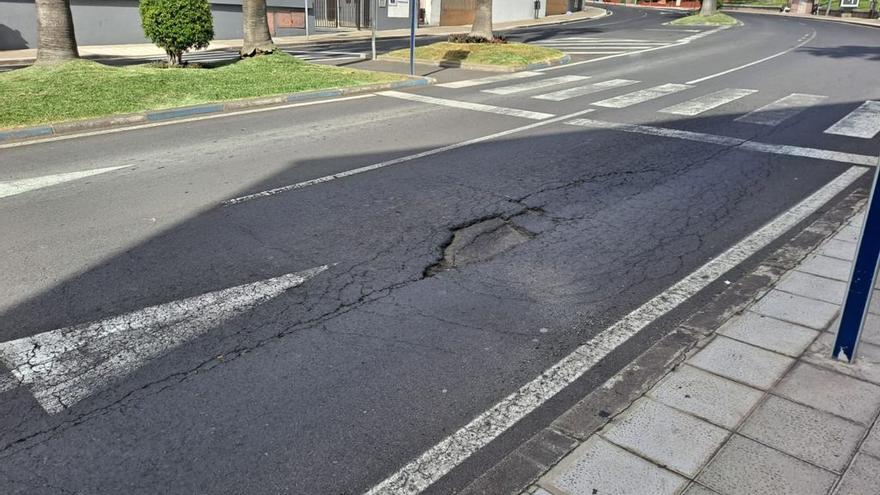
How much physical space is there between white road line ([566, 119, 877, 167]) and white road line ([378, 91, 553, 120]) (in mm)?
819

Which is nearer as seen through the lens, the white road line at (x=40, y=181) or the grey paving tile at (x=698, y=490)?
the grey paving tile at (x=698, y=490)

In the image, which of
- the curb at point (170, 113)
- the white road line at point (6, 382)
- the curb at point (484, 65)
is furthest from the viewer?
the curb at point (484, 65)

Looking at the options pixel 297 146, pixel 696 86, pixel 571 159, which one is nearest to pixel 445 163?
pixel 571 159

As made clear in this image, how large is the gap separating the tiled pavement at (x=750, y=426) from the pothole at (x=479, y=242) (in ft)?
6.81

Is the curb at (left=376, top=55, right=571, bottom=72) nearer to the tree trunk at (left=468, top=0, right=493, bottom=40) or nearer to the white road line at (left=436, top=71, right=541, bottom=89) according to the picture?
the white road line at (left=436, top=71, right=541, bottom=89)

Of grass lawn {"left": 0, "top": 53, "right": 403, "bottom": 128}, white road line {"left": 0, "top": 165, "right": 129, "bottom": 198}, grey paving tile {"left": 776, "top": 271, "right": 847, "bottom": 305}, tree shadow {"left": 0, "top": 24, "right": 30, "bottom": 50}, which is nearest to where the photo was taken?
grey paving tile {"left": 776, "top": 271, "right": 847, "bottom": 305}

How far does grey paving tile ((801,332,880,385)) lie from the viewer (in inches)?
143

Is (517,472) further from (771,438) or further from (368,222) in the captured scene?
(368,222)

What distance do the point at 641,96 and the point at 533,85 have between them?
8.46 feet

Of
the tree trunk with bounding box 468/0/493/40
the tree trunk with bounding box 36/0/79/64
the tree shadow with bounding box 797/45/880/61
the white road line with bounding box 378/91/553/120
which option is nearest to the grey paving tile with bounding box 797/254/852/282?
the white road line with bounding box 378/91/553/120

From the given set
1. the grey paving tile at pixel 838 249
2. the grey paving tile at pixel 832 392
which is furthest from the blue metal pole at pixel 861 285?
the grey paving tile at pixel 838 249

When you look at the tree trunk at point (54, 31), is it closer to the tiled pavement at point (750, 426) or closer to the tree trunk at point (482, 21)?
the tree trunk at point (482, 21)

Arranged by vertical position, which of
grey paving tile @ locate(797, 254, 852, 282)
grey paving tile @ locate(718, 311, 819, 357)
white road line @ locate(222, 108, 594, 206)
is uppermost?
white road line @ locate(222, 108, 594, 206)

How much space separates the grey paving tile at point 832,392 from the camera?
3303 mm
